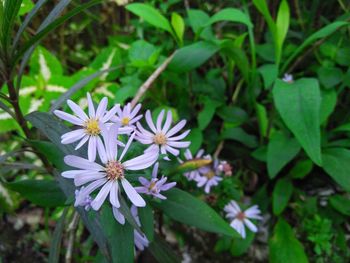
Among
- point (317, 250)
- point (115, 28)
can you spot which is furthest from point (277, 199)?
point (115, 28)

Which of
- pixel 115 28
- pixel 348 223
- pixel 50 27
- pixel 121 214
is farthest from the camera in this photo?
pixel 115 28

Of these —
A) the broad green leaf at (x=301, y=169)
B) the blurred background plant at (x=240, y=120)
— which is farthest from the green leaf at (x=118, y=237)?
the broad green leaf at (x=301, y=169)

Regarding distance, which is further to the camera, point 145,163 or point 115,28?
point 115,28

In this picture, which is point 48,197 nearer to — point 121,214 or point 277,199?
point 121,214

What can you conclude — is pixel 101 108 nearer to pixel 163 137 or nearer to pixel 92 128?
pixel 92 128

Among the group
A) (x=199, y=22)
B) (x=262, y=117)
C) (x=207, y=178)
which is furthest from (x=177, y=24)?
(x=207, y=178)

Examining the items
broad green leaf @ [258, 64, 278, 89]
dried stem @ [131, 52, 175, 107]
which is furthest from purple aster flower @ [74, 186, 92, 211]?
broad green leaf @ [258, 64, 278, 89]
